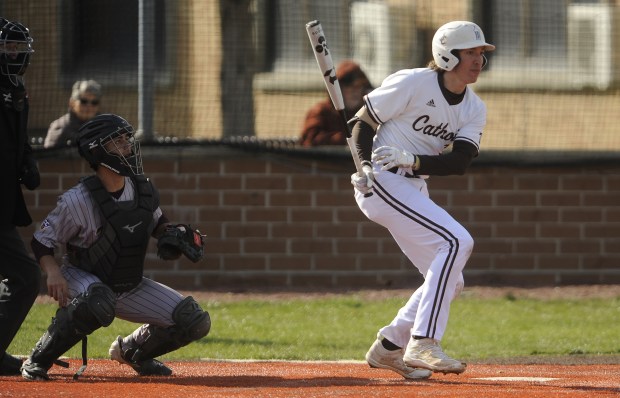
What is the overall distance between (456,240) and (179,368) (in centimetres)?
198

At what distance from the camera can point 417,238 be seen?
7.00 m

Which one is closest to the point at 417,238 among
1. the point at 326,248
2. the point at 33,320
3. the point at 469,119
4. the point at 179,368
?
the point at 469,119

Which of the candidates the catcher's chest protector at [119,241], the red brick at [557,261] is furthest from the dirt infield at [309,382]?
the red brick at [557,261]

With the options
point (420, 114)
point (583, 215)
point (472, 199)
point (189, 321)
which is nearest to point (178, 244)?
point (189, 321)

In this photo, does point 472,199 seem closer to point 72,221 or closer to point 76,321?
point 72,221

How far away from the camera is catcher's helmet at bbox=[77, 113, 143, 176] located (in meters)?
6.75

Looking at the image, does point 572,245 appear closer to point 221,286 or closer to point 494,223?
point 494,223

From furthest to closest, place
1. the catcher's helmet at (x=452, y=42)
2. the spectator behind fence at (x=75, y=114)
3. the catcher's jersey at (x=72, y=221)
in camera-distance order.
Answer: the spectator behind fence at (x=75, y=114), the catcher's helmet at (x=452, y=42), the catcher's jersey at (x=72, y=221)

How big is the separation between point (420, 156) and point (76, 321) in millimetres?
1977

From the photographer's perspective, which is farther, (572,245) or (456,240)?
(572,245)

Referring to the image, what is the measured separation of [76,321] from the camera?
656 centimetres

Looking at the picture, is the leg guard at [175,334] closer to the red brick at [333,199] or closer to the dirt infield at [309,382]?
the dirt infield at [309,382]

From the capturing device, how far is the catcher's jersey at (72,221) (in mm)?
6645

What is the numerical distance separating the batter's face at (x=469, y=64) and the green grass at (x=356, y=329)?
2.45 m
